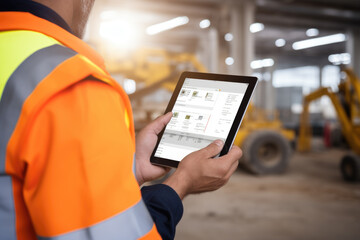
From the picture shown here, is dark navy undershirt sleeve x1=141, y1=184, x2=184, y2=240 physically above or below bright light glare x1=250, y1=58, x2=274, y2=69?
above

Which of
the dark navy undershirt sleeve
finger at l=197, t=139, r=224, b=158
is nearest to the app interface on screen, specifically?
finger at l=197, t=139, r=224, b=158

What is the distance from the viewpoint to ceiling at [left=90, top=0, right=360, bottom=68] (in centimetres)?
1190

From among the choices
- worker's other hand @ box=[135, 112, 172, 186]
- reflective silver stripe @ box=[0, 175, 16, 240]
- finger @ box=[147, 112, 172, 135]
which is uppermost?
reflective silver stripe @ box=[0, 175, 16, 240]

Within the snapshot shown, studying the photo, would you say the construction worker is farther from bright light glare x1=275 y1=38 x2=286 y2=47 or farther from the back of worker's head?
bright light glare x1=275 y1=38 x2=286 y2=47

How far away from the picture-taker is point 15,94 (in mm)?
655

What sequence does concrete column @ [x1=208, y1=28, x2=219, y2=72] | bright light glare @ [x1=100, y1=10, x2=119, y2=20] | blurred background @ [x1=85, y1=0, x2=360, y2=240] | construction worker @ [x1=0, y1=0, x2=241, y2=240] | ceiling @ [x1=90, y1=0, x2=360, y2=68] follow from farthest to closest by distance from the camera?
concrete column @ [x1=208, y1=28, x2=219, y2=72], bright light glare @ [x1=100, y1=10, x2=119, y2=20], ceiling @ [x1=90, y1=0, x2=360, y2=68], blurred background @ [x1=85, y1=0, x2=360, y2=240], construction worker @ [x1=0, y1=0, x2=241, y2=240]

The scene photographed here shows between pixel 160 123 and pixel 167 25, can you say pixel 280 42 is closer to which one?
pixel 167 25

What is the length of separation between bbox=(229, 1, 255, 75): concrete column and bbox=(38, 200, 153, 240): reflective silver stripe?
10192mm

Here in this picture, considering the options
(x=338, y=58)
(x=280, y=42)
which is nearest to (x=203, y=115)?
(x=280, y=42)

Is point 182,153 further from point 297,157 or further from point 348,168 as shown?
point 297,157

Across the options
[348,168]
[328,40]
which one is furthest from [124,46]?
[328,40]

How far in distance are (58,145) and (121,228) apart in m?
0.21

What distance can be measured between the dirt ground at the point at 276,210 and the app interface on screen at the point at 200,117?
3.15 m

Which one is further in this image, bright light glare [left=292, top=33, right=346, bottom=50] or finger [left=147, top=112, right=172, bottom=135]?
bright light glare [left=292, top=33, right=346, bottom=50]
